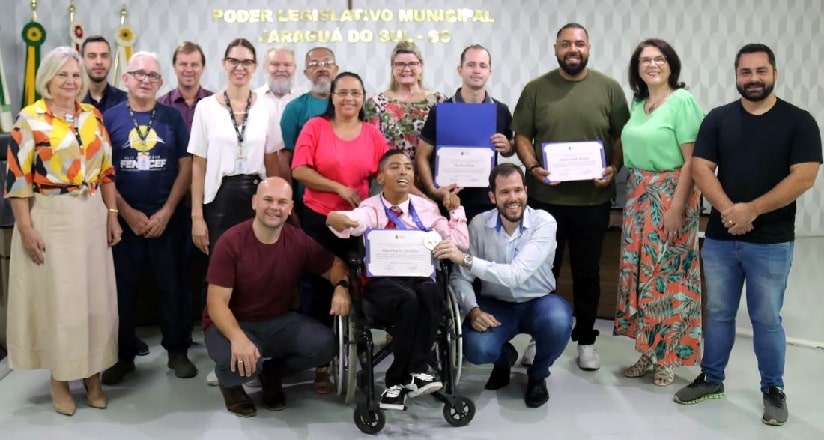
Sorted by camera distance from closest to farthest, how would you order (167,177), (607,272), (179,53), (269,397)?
(269,397), (167,177), (179,53), (607,272)

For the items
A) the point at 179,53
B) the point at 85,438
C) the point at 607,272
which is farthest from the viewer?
the point at 607,272

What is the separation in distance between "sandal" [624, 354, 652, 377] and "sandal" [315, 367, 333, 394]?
1379 millimetres

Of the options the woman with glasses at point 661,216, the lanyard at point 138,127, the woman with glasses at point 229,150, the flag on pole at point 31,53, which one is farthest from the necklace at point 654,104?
the flag on pole at point 31,53

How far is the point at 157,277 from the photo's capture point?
3.63m

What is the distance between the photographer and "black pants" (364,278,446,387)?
297cm

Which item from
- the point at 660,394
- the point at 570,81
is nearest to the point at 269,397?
the point at 660,394

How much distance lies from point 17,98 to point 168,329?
12.2 feet

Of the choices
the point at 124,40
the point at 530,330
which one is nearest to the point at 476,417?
the point at 530,330

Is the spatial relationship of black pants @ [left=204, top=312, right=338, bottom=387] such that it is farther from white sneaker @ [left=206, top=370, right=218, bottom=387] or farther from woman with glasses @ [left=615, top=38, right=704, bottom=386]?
woman with glasses @ [left=615, top=38, right=704, bottom=386]

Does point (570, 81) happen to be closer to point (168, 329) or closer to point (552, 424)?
point (552, 424)

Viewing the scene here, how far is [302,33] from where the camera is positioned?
6594mm

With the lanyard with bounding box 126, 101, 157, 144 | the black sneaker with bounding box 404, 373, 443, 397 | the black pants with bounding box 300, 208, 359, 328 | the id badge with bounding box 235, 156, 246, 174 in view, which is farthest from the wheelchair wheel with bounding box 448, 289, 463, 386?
the lanyard with bounding box 126, 101, 157, 144

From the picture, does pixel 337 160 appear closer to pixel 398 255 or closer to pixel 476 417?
pixel 398 255

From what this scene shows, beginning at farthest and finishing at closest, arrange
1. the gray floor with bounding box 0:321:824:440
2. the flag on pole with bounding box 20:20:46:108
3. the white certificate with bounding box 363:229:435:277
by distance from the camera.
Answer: the flag on pole with bounding box 20:20:46:108 → the white certificate with bounding box 363:229:435:277 → the gray floor with bounding box 0:321:824:440
